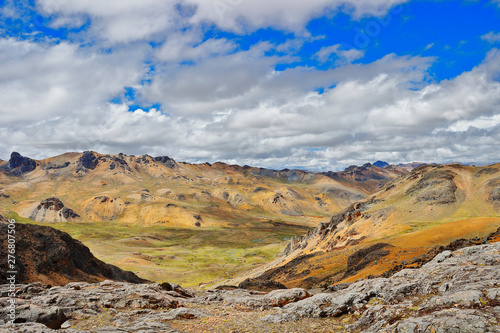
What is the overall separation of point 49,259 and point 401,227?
→ 69409mm

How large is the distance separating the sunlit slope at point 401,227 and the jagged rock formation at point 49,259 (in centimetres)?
3485

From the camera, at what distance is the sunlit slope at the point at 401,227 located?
1754 inches

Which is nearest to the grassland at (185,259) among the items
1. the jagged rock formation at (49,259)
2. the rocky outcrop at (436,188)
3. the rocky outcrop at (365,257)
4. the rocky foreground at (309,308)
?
the jagged rock formation at (49,259)

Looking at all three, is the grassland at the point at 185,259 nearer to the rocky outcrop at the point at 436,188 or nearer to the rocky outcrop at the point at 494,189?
the rocky outcrop at the point at 436,188

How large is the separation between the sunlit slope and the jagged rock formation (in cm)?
3485

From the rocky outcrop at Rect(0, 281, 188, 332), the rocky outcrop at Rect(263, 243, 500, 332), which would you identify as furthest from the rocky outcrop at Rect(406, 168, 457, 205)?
the rocky outcrop at Rect(0, 281, 188, 332)

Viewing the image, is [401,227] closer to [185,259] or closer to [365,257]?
[365,257]

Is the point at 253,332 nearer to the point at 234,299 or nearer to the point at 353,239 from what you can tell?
the point at 234,299

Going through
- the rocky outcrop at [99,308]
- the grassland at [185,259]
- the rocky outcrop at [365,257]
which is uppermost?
the rocky outcrop at [99,308]

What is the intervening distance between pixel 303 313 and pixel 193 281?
71387mm

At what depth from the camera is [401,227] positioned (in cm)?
6638

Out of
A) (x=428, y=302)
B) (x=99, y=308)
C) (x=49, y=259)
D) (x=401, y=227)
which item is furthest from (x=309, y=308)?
(x=401, y=227)

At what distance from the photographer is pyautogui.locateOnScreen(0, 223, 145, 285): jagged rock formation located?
37625 mm

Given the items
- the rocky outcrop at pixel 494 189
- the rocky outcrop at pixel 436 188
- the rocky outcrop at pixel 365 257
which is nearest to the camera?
the rocky outcrop at pixel 365 257
